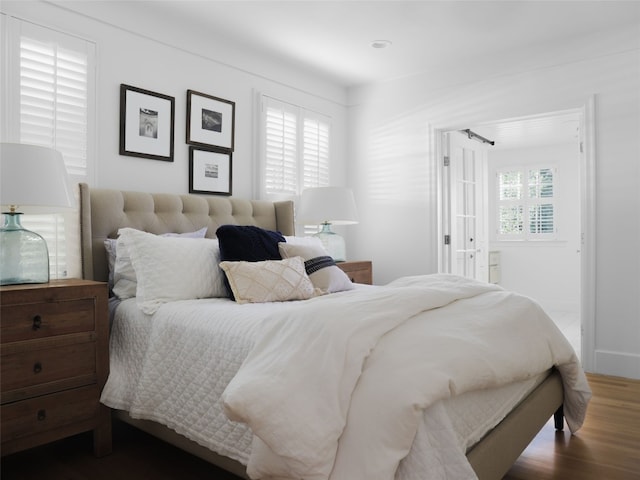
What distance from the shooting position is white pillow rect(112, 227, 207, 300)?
2600 millimetres

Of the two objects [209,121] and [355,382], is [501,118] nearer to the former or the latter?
[209,121]

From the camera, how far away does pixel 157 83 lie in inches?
129

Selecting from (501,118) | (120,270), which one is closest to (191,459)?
(120,270)

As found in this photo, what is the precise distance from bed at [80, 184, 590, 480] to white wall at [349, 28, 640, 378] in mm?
1439

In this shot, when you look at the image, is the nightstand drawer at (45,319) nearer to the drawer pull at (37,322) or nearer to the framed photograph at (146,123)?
the drawer pull at (37,322)

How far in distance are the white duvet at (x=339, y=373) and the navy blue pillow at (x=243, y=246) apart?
425mm

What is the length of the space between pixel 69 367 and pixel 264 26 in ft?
8.30

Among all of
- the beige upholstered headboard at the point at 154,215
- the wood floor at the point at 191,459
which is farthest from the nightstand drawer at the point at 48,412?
the beige upholstered headboard at the point at 154,215

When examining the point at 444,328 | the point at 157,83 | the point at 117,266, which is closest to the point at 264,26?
the point at 157,83

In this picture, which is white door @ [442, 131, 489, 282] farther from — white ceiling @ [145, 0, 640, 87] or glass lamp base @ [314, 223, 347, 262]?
glass lamp base @ [314, 223, 347, 262]

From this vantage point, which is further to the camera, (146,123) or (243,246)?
(146,123)

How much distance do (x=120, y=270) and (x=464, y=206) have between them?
3.36m

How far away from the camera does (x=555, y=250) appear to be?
7.08 metres

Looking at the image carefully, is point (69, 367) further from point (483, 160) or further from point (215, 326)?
point (483, 160)
